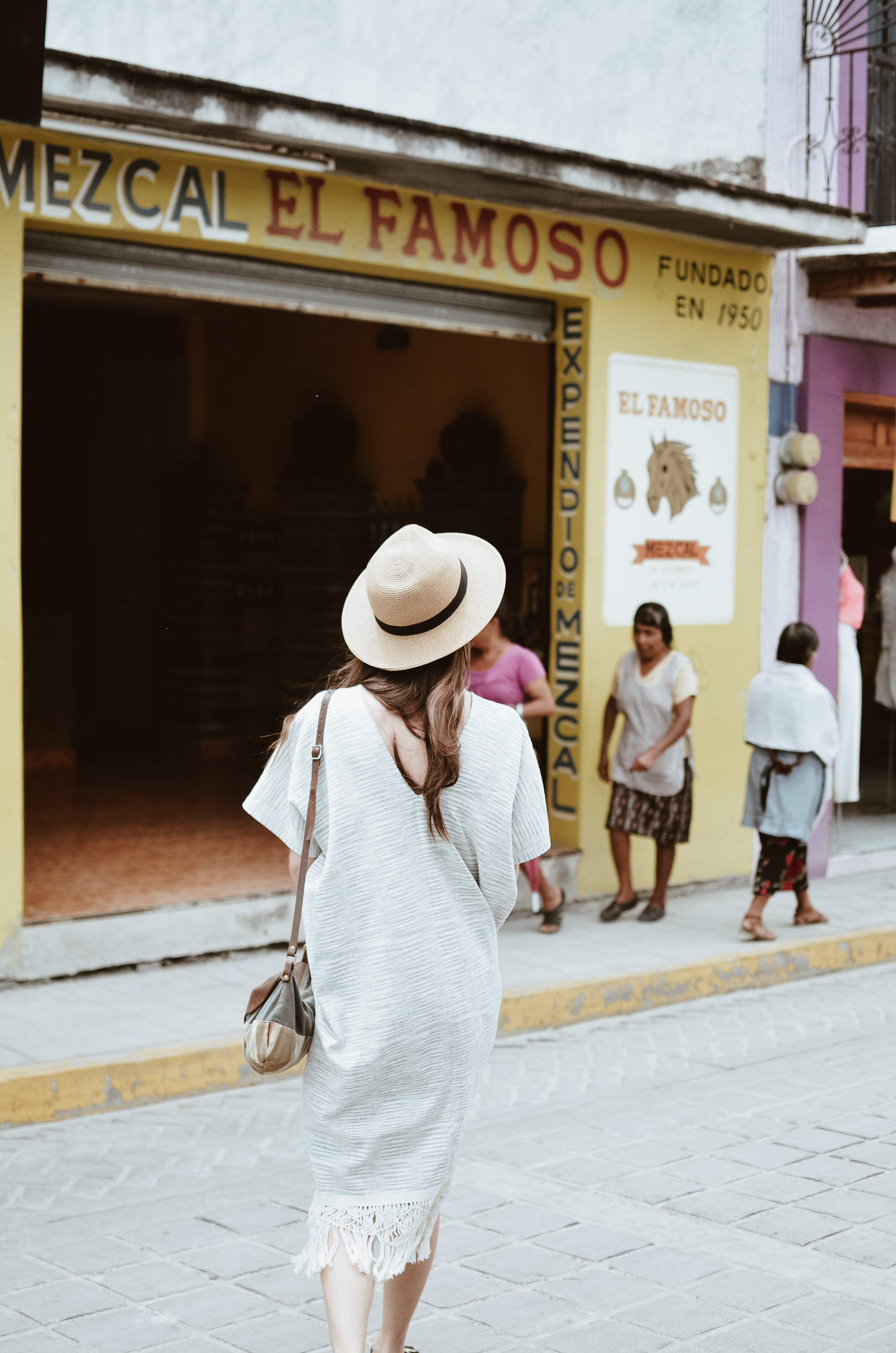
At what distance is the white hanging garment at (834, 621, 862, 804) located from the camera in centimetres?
1116

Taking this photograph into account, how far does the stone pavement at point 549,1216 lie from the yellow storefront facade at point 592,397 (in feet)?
7.59

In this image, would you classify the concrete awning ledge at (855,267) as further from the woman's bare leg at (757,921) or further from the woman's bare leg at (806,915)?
the woman's bare leg at (757,921)

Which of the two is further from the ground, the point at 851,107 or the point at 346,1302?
the point at 851,107

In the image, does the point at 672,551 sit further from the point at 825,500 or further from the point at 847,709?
the point at 847,709

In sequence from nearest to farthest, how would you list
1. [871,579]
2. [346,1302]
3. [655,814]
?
[346,1302] → [655,814] → [871,579]

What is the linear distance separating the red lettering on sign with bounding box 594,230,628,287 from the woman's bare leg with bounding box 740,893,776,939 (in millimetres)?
3629

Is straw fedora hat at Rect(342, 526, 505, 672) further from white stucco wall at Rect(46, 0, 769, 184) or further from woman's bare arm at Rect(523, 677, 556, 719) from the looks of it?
white stucco wall at Rect(46, 0, 769, 184)

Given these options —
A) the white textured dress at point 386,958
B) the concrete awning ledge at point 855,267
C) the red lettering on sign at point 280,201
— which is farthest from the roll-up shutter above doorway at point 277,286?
the white textured dress at point 386,958

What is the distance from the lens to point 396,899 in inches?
125

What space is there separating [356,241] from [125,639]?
7403 millimetres

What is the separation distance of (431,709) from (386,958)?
19.3 inches

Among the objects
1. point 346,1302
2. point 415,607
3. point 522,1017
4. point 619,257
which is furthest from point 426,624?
point 619,257

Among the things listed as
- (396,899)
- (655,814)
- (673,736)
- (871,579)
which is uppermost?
(871,579)

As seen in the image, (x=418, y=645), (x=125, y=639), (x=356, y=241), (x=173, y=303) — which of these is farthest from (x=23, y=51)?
(x=125, y=639)
